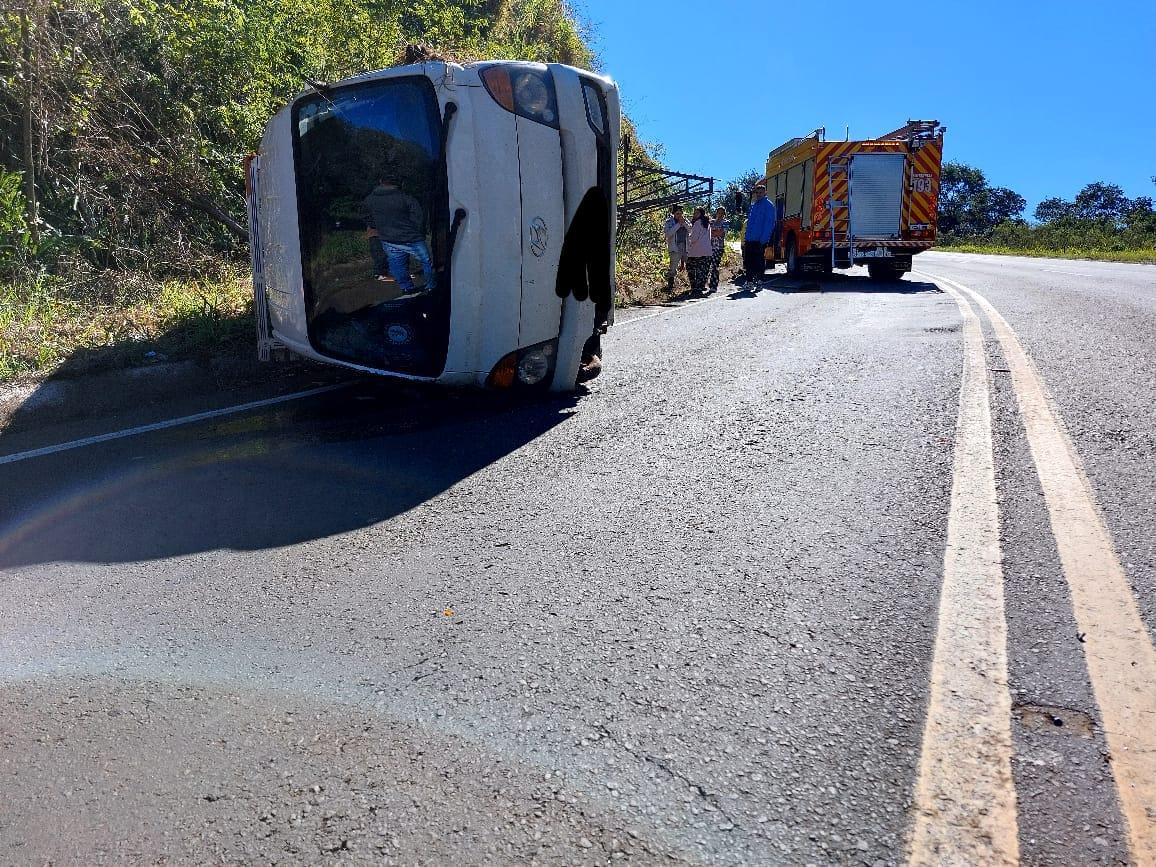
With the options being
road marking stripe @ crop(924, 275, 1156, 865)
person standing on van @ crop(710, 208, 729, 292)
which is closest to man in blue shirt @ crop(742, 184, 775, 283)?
person standing on van @ crop(710, 208, 729, 292)

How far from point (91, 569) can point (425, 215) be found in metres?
2.72

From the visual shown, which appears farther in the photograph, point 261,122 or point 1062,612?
point 261,122

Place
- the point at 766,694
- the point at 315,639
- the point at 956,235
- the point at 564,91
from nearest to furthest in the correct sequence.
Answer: the point at 766,694, the point at 315,639, the point at 564,91, the point at 956,235

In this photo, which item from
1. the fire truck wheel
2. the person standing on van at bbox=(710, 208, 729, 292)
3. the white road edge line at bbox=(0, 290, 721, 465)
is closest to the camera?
the white road edge line at bbox=(0, 290, 721, 465)

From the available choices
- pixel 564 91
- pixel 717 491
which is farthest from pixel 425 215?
pixel 717 491

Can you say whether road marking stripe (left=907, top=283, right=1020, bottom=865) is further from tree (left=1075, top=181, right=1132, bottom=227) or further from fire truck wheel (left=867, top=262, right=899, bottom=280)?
tree (left=1075, top=181, right=1132, bottom=227)

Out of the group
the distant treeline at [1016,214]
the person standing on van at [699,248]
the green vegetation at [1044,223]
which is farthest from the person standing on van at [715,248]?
the distant treeline at [1016,214]

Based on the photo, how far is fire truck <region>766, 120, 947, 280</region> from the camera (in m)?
15.2

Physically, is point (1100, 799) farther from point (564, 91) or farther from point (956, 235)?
point (956, 235)

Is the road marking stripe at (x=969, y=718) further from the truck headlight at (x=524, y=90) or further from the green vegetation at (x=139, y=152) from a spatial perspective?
the green vegetation at (x=139, y=152)

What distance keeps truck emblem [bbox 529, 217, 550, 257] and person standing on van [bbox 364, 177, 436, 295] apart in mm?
644

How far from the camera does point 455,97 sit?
453 centimetres

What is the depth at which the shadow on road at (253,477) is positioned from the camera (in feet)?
10.9

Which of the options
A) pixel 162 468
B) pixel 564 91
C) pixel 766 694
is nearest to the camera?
pixel 766 694
